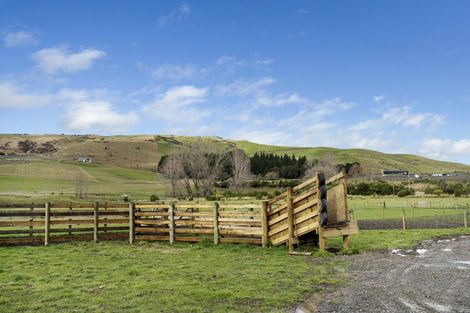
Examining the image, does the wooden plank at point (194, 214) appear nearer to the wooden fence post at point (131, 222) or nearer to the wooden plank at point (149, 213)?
the wooden plank at point (149, 213)

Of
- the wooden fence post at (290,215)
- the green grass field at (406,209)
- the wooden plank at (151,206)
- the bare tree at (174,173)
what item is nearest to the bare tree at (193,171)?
the bare tree at (174,173)

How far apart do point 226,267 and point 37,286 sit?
16.1 feet

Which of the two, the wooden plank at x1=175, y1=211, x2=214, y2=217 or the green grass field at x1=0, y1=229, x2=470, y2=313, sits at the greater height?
the wooden plank at x1=175, y1=211, x2=214, y2=217

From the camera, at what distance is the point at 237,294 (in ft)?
30.2

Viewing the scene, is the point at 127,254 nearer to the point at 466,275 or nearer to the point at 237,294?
the point at 237,294

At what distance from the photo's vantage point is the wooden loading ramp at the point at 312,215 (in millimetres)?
15797

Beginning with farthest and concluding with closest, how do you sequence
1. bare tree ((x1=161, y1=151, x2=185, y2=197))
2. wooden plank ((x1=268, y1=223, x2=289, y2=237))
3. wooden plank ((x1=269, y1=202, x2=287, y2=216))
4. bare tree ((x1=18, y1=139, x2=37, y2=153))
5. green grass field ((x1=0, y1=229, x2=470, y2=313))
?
bare tree ((x1=18, y1=139, x2=37, y2=153)) → bare tree ((x1=161, y1=151, x2=185, y2=197)) → wooden plank ((x1=269, y1=202, x2=287, y2=216)) → wooden plank ((x1=268, y1=223, x2=289, y2=237)) → green grass field ((x1=0, y1=229, x2=470, y2=313))

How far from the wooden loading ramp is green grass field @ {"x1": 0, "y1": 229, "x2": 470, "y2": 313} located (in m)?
0.72

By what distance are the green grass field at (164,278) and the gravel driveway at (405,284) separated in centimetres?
57

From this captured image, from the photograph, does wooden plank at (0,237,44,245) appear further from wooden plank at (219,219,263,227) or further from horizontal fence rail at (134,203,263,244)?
wooden plank at (219,219,263,227)

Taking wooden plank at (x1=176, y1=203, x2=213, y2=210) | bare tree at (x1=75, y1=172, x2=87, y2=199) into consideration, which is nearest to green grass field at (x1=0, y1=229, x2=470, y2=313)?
wooden plank at (x1=176, y1=203, x2=213, y2=210)

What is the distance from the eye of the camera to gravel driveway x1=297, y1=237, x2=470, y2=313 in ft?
26.9

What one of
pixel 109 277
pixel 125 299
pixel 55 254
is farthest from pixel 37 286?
pixel 55 254

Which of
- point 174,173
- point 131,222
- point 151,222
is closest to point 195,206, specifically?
point 151,222
